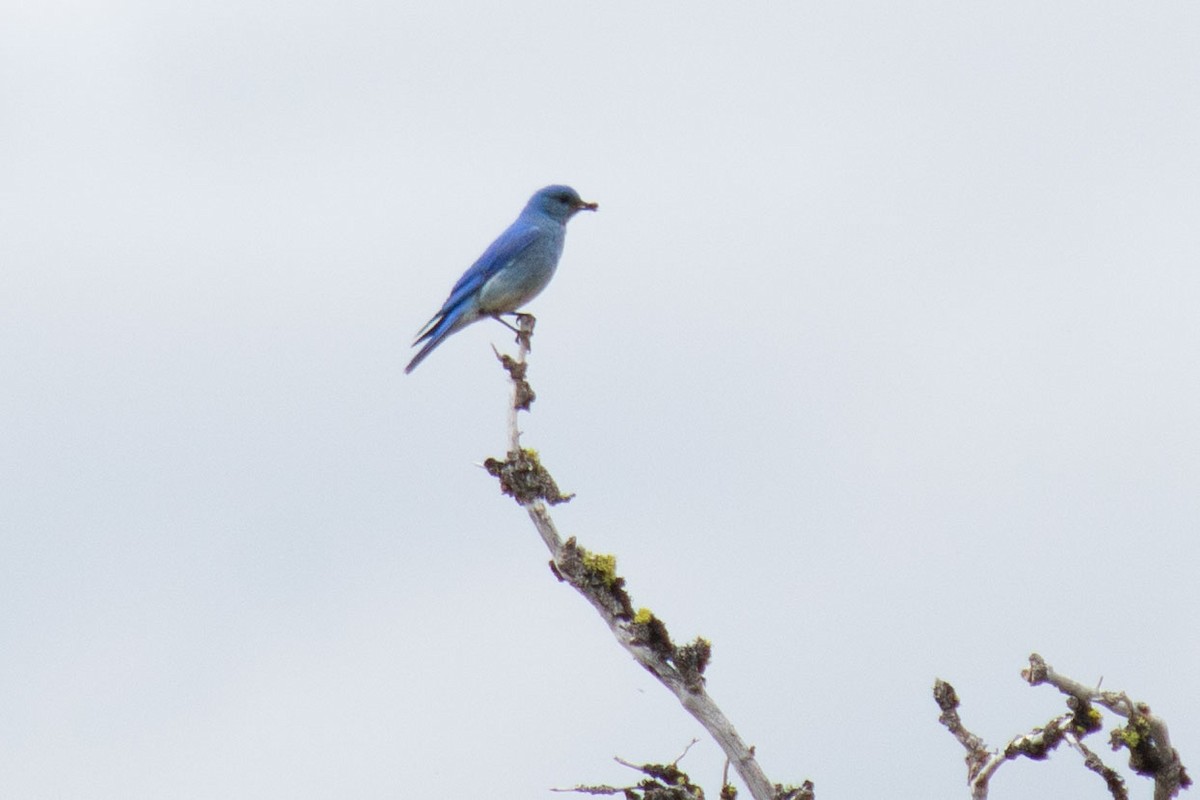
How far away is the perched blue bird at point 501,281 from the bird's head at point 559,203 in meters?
0.45

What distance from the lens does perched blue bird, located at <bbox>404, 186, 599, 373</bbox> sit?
15.7 metres

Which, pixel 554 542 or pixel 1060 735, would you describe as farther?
pixel 554 542

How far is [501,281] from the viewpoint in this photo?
1569cm

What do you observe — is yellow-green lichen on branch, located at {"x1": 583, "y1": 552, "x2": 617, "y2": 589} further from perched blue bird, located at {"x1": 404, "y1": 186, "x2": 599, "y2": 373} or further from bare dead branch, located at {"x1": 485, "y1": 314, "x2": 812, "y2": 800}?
perched blue bird, located at {"x1": 404, "y1": 186, "x2": 599, "y2": 373}

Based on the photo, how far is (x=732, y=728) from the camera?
324 inches

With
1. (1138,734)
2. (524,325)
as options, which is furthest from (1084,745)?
(524,325)

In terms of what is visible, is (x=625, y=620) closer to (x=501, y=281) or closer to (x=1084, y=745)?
(x=1084, y=745)

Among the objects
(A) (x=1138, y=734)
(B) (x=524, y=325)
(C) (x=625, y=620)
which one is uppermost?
(B) (x=524, y=325)

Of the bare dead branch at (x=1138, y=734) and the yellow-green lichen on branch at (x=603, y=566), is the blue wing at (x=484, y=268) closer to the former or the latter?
the yellow-green lichen on branch at (x=603, y=566)

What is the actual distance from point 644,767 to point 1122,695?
2.04 m

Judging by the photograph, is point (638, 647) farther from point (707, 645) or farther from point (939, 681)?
point (939, 681)

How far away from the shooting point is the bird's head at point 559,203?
17.1 metres

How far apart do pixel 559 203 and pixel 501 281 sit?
171cm

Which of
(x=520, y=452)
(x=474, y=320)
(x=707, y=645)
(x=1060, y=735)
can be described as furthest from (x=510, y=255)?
(x=1060, y=735)
